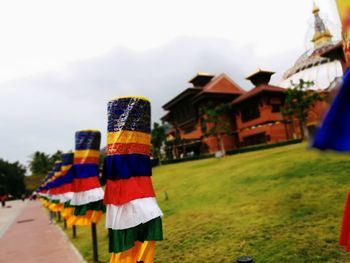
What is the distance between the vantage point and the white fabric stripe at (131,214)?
5.18 meters

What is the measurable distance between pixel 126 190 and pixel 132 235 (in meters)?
0.73

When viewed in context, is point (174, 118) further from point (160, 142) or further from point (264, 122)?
point (264, 122)

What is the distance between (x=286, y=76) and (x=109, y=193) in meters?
47.1

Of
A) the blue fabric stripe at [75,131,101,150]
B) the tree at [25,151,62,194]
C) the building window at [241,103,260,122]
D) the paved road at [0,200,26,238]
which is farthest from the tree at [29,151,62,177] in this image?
the blue fabric stripe at [75,131,101,150]

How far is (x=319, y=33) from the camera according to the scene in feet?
152

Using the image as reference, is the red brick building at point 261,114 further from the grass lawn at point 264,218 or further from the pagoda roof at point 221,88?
the grass lawn at point 264,218

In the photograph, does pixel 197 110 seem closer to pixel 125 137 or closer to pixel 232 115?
pixel 232 115

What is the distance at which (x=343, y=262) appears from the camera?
18.0 ft

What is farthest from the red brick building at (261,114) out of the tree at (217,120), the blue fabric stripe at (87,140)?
the blue fabric stripe at (87,140)

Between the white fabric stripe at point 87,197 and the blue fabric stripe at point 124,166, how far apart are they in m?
3.41

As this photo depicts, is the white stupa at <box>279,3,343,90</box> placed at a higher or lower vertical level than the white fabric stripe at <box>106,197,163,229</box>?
higher

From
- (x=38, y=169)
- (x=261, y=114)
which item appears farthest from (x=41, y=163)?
(x=261, y=114)

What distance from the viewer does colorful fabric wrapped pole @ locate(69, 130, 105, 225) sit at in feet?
29.0

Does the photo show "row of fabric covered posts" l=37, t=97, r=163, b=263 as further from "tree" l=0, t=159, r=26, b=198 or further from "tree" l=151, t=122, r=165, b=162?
"tree" l=0, t=159, r=26, b=198
